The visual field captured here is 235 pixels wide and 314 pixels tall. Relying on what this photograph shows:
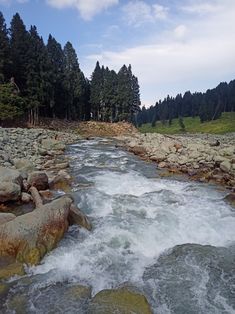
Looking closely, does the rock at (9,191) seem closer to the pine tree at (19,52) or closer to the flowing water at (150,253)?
the flowing water at (150,253)

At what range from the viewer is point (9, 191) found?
47.2 feet

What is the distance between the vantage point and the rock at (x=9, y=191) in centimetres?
1435

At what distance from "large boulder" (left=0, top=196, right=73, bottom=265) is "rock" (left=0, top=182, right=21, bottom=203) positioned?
12.2ft

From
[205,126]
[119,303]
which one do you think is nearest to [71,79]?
[119,303]

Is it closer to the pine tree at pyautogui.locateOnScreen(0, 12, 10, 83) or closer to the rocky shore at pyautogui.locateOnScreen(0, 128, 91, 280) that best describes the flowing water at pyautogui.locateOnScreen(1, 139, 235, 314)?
the rocky shore at pyautogui.locateOnScreen(0, 128, 91, 280)

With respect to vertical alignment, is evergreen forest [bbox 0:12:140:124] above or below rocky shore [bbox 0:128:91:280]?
above

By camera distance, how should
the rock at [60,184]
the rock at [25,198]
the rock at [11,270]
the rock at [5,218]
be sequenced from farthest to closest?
the rock at [60,184]
the rock at [25,198]
the rock at [5,218]
the rock at [11,270]

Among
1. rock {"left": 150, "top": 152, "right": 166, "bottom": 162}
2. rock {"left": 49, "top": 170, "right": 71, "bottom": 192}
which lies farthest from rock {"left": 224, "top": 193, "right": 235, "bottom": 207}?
rock {"left": 150, "top": 152, "right": 166, "bottom": 162}

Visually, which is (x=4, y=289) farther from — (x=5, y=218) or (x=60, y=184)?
(x=60, y=184)

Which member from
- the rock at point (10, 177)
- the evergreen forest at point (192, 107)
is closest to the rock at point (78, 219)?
the rock at point (10, 177)

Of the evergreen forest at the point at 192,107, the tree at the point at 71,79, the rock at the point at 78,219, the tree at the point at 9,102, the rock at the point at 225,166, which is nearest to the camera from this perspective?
the rock at the point at 78,219

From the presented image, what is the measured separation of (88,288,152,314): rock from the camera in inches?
A: 298

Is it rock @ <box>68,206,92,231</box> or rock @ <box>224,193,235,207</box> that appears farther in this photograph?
rock @ <box>224,193,235,207</box>

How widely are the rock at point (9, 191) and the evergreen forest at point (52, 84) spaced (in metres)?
31.2
